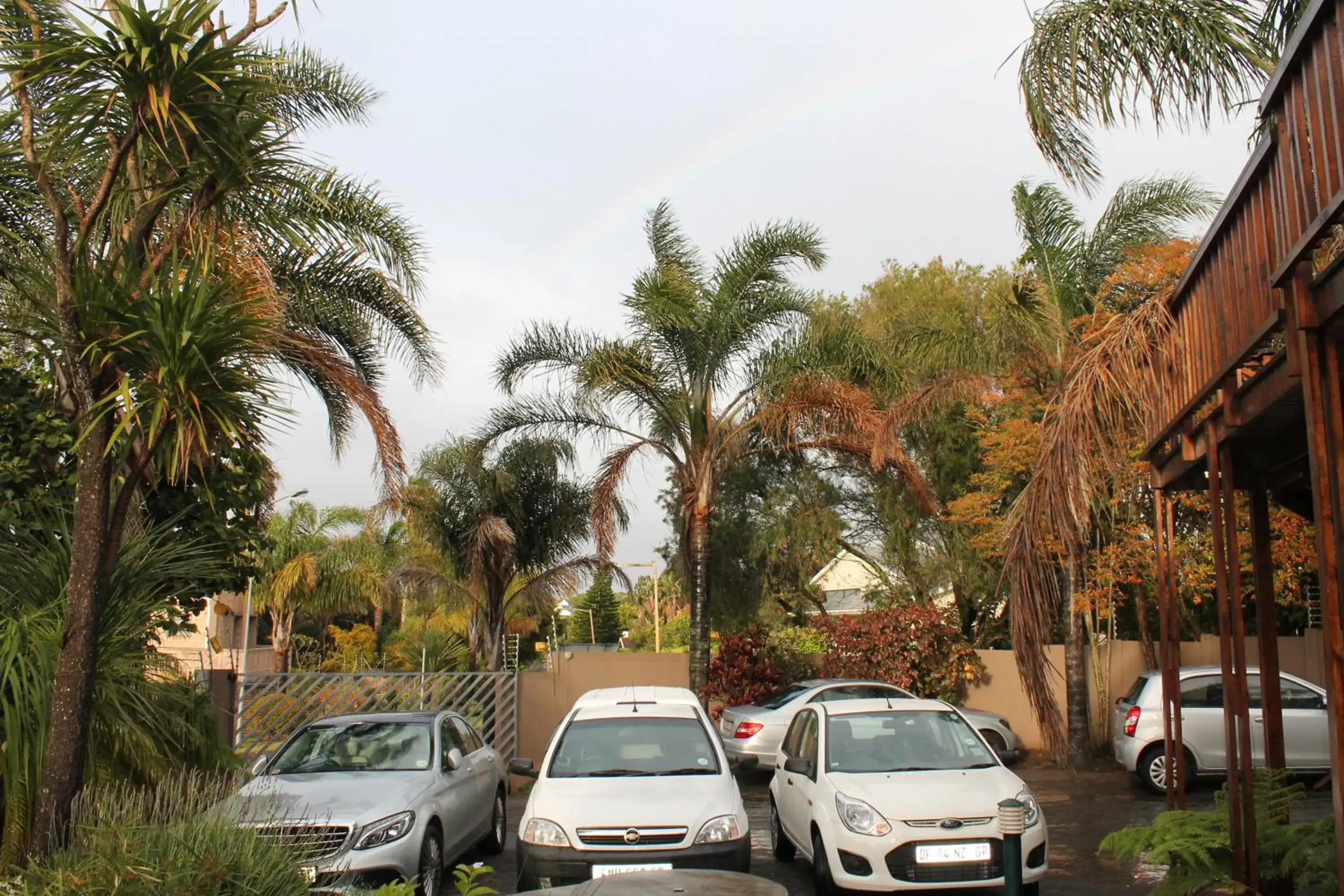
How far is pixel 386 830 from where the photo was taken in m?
7.97

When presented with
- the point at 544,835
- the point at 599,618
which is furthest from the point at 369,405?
the point at 599,618

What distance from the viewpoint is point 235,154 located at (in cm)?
647

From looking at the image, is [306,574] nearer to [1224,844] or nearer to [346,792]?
[346,792]

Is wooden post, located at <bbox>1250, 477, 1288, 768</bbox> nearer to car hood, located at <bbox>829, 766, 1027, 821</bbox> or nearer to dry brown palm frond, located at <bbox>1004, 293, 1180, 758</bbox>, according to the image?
dry brown palm frond, located at <bbox>1004, 293, 1180, 758</bbox>

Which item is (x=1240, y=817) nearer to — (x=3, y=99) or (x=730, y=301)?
(x=3, y=99)

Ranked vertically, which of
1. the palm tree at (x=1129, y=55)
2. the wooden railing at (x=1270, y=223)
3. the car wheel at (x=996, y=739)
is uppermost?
the palm tree at (x=1129, y=55)

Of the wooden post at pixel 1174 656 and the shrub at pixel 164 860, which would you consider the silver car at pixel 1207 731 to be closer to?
the wooden post at pixel 1174 656

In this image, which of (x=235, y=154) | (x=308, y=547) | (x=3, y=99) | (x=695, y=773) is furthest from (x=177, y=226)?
(x=308, y=547)

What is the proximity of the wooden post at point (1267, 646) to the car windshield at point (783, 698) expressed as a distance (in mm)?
9564

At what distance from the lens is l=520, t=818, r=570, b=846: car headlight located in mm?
7898

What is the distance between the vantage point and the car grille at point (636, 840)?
7.86 m

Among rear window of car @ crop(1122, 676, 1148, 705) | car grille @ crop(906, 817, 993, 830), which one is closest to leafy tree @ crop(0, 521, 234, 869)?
car grille @ crop(906, 817, 993, 830)

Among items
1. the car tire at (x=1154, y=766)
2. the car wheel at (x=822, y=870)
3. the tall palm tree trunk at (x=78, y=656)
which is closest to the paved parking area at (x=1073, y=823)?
the car tire at (x=1154, y=766)

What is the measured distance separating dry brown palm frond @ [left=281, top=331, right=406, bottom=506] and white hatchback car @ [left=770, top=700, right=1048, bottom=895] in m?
5.84
